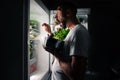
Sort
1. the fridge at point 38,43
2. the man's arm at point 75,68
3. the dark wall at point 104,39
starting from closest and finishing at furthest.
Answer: the man's arm at point 75,68, the fridge at point 38,43, the dark wall at point 104,39

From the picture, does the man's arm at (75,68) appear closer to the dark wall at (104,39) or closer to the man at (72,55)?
the man at (72,55)

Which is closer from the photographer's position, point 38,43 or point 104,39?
point 38,43

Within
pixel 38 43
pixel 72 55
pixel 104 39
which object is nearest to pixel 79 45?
pixel 72 55

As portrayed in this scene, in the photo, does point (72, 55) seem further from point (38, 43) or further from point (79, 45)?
point (38, 43)

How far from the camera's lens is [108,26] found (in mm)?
3650

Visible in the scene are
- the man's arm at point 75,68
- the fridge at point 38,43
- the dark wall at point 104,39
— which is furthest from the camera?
the dark wall at point 104,39

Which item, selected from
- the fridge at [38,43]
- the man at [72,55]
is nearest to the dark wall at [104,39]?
the fridge at [38,43]

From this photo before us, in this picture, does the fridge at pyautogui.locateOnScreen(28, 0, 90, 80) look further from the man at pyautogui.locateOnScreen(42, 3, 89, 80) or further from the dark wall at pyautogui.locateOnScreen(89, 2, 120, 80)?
the man at pyautogui.locateOnScreen(42, 3, 89, 80)

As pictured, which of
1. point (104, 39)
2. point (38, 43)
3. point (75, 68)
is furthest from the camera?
point (104, 39)

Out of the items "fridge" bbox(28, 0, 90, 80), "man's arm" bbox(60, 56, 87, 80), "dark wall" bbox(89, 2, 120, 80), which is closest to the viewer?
"man's arm" bbox(60, 56, 87, 80)

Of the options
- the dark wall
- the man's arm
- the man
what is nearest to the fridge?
the dark wall
